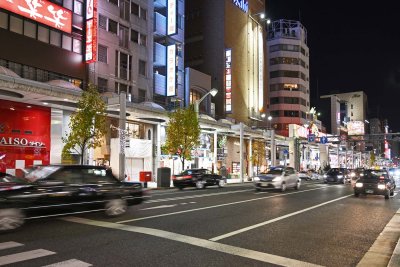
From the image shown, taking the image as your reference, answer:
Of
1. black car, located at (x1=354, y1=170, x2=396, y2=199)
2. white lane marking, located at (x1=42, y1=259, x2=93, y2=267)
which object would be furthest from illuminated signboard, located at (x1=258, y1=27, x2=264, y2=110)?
white lane marking, located at (x1=42, y1=259, x2=93, y2=267)

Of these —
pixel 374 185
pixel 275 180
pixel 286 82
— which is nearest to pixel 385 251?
→ pixel 374 185

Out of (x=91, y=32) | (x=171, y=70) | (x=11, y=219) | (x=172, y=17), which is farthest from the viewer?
(x=172, y=17)

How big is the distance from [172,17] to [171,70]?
6.25 meters

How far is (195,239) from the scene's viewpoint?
333 inches

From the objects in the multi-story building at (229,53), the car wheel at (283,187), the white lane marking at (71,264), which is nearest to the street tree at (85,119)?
the car wheel at (283,187)

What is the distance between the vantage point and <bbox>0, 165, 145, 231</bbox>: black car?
29.5 ft

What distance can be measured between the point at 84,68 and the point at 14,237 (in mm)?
24486

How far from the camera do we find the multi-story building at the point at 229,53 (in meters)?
57.5

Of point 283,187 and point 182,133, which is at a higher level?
point 182,133

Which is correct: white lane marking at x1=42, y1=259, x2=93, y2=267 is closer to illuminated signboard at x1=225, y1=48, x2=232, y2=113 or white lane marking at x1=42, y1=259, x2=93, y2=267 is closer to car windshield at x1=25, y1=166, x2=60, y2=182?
car windshield at x1=25, y1=166, x2=60, y2=182

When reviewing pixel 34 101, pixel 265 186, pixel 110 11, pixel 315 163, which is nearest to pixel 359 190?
pixel 265 186

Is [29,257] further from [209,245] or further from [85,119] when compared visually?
[85,119]

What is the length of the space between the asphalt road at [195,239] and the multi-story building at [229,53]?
43422 mm

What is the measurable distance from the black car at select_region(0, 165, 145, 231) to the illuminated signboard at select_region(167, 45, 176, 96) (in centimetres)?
2856
